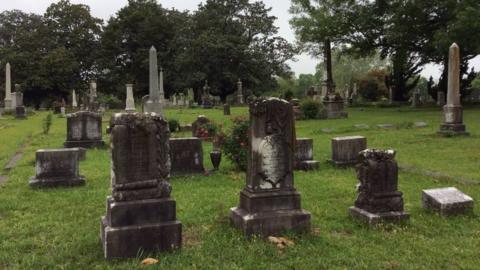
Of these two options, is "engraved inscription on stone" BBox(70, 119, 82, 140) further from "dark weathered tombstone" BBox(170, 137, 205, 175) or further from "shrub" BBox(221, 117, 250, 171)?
"shrub" BBox(221, 117, 250, 171)

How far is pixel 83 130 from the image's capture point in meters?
14.7

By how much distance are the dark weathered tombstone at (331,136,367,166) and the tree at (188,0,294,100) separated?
129 feet

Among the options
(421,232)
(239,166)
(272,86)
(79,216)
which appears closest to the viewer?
(421,232)

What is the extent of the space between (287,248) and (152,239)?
4.65ft

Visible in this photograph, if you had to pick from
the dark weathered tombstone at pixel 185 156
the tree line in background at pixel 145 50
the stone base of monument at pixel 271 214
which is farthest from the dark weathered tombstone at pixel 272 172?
the tree line in background at pixel 145 50

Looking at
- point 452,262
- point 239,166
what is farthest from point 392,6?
point 452,262

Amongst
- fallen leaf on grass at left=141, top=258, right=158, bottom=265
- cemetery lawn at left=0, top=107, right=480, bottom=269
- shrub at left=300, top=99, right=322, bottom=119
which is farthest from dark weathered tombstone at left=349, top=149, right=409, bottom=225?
shrub at left=300, top=99, right=322, bottom=119

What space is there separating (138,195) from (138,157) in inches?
15.5

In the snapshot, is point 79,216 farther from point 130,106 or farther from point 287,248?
point 130,106

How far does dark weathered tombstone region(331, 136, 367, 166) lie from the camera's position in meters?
10.6

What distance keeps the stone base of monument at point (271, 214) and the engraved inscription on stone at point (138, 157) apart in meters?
1.28

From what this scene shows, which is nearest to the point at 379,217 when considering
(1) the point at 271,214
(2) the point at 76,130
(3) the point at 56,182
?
(1) the point at 271,214

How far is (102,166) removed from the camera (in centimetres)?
1110

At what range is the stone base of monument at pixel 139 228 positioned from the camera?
16.0 ft
